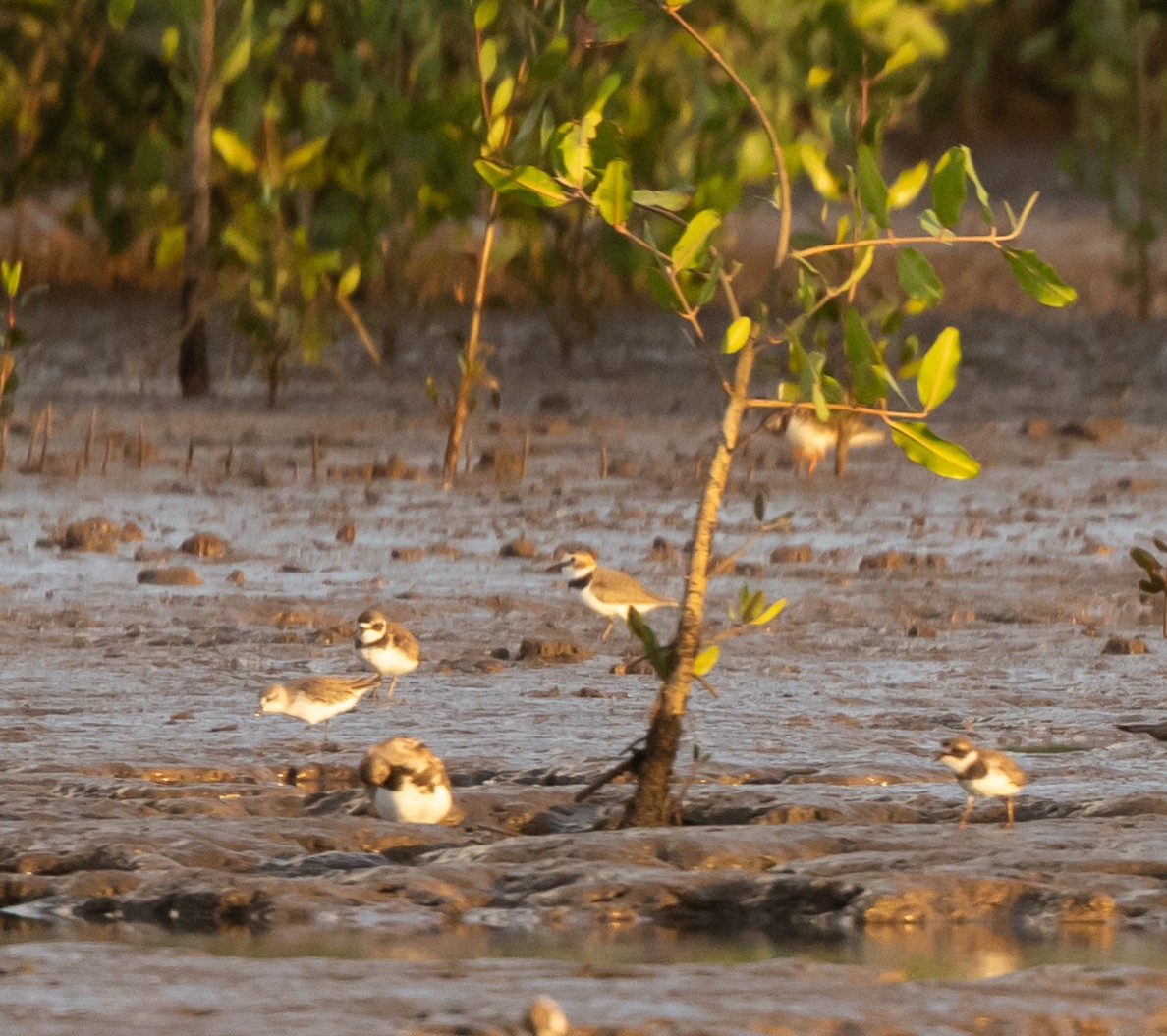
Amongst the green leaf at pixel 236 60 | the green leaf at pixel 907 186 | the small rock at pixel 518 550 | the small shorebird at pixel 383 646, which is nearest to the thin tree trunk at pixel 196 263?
the green leaf at pixel 236 60

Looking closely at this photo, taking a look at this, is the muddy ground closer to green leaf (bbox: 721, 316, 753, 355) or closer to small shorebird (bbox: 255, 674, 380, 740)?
small shorebird (bbox: 255, 674, 380, 740)

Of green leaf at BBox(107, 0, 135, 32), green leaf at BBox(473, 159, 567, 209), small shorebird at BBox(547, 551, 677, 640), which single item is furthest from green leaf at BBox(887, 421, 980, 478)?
green leaf at BBox(107, 0, 135, 32)

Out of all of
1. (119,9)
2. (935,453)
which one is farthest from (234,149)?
(935,453)

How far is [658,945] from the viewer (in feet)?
→ 13.4

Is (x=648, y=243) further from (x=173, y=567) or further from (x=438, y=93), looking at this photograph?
(x=438, y=93)

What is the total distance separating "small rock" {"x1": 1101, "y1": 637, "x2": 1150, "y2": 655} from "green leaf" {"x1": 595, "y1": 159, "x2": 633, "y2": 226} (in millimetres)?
2793

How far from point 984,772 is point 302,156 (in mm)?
7964

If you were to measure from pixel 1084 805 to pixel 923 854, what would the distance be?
0.65 metres

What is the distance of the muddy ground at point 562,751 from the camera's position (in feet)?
12.2

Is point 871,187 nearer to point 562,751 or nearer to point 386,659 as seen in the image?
point 562,751

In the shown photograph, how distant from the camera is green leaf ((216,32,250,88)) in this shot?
38.8ft

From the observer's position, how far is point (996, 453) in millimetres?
11500

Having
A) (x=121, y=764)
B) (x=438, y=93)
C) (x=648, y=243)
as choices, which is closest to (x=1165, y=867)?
(x=648, y=243)

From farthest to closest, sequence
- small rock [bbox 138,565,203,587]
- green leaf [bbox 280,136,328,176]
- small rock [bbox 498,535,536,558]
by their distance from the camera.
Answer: green leaf [bbox 280,136,328,176] → small rock [bbox 498,535,536,558] → small rock [bbox 138,565,203,587]
